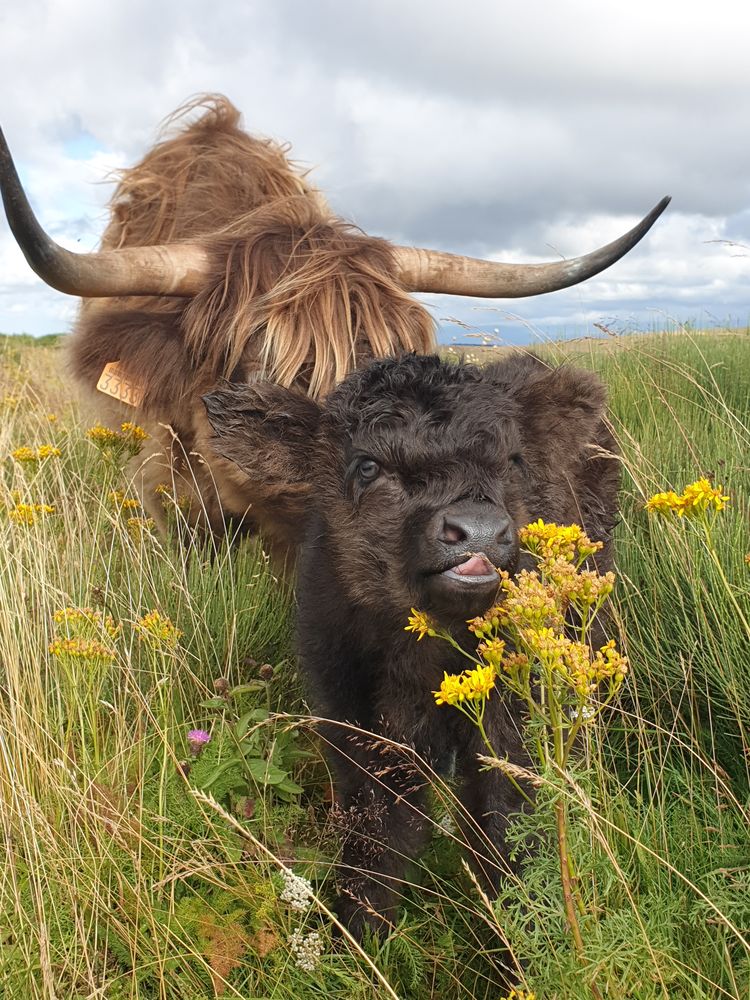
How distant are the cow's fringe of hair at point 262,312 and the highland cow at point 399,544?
3.54ft

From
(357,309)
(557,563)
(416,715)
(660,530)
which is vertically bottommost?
(416,715)

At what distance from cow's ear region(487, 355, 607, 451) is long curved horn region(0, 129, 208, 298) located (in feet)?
5.66

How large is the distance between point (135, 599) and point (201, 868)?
179 centimetres

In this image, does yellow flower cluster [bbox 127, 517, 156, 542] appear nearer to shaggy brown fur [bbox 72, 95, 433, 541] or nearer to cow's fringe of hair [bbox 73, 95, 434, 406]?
shaggy brown fur [bbox 72, 95, 433, 541]

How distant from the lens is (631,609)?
11.8ft

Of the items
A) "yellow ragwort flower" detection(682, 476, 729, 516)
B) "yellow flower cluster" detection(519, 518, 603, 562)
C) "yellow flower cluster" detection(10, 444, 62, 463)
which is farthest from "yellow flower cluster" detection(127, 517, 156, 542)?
"yellow ragwort flower" detection(682, 476, 729, 516)

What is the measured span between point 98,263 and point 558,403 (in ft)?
7.04

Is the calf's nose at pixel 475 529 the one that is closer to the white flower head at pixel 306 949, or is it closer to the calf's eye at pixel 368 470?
the calf's eye at pixel 368 470

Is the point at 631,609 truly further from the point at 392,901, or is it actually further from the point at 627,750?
the point at 392,901

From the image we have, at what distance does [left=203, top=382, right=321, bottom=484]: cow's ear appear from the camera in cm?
282

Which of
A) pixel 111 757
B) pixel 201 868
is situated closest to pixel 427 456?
pixel 201 868

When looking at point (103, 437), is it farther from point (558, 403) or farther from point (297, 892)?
point (297, 892)

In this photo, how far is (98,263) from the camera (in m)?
3.96

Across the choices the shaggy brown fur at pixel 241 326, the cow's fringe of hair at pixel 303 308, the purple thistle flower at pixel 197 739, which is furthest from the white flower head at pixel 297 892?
the cow's fringe of hair at pixel 303 308
